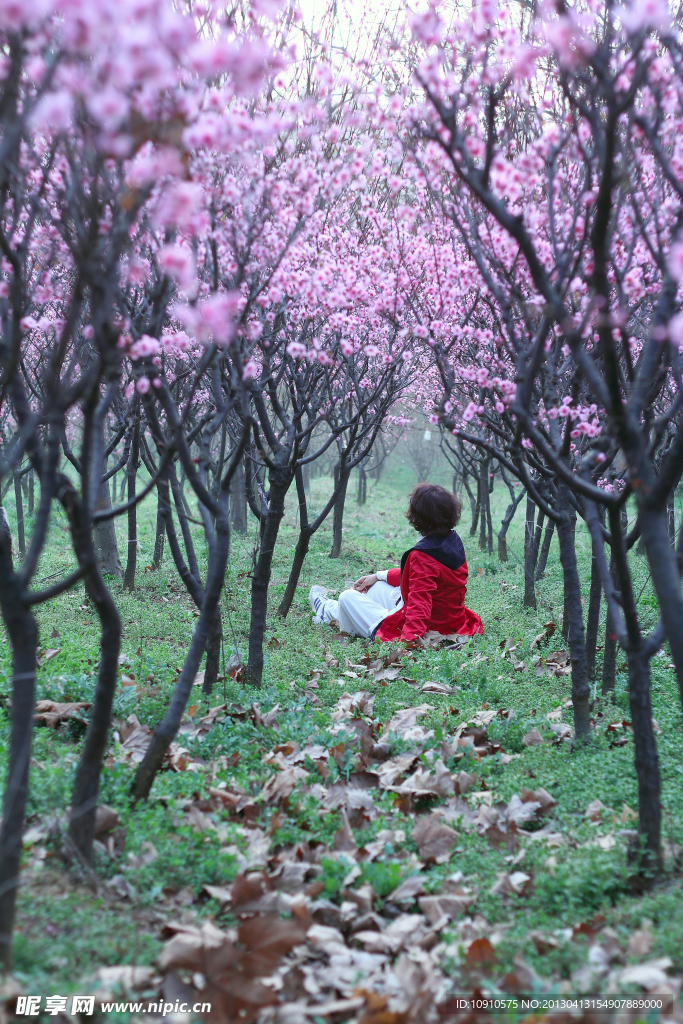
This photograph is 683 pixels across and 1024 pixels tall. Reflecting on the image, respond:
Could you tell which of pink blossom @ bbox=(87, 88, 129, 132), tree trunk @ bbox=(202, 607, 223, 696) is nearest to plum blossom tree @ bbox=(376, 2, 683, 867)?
pink blossom @ bbox=(87, 88, 129, 132)

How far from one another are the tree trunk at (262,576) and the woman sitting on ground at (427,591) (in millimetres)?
1579

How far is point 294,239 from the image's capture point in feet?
11.6

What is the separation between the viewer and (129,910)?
2.27 meters

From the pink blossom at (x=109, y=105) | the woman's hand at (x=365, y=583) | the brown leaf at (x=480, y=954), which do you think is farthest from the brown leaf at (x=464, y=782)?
the woman's hand at (x=365, y=583)

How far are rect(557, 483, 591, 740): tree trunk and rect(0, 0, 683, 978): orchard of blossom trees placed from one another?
2cm

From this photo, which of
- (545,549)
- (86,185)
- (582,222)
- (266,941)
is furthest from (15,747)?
(545,549)

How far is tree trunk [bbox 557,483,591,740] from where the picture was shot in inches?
150

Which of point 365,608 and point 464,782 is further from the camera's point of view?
point 365,608

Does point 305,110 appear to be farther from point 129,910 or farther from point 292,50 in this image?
point 129,910

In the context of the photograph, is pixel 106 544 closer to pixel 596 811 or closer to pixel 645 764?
pixel 596 811

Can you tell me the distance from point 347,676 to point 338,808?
2291mm

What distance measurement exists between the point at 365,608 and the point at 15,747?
4.94 m

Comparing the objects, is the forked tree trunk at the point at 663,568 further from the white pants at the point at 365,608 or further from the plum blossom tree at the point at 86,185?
the white pants at the point at 365,608

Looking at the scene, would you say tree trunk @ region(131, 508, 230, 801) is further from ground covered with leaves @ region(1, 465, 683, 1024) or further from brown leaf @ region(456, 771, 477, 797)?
brown leaf @ region(456, 771, 477, 797)
